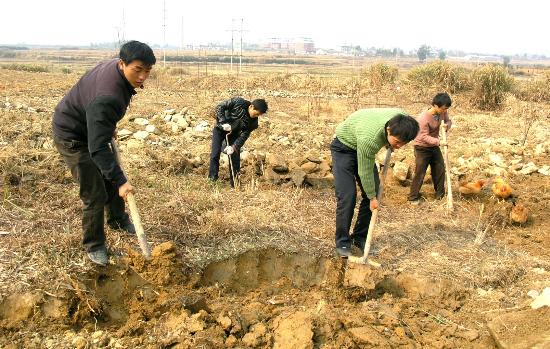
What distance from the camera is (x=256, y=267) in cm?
426

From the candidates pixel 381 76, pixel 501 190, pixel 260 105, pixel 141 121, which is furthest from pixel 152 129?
pixel 381 76

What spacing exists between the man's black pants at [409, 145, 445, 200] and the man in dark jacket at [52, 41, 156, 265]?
4057 millimetres

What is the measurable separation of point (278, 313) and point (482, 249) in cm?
265

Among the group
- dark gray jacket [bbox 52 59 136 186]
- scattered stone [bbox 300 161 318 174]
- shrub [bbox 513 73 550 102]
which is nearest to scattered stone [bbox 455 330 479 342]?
dark gray jacket [bbox 52 59 136 186]

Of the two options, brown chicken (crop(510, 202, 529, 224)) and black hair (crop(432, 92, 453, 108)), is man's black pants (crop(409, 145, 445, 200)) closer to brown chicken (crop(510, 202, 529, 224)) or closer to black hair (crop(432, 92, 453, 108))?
black hair (crop(432, 92, 453, 108))

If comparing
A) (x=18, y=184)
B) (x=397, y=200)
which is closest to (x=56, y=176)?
(x=18, y=184)

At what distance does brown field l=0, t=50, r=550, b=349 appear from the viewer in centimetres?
307

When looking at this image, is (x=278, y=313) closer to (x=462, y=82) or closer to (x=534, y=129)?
(x=534, y=129)

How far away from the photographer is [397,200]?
21.1ft

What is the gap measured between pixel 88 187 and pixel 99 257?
58 centimetres

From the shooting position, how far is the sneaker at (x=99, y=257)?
12.1 ft

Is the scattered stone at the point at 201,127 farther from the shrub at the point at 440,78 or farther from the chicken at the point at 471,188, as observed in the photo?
the shrub at the point at 440,78

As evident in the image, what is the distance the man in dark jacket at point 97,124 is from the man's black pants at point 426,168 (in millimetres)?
4057

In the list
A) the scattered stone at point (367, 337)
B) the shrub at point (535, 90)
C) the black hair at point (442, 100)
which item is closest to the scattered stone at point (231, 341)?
the scattered stone at point (367, 337)
